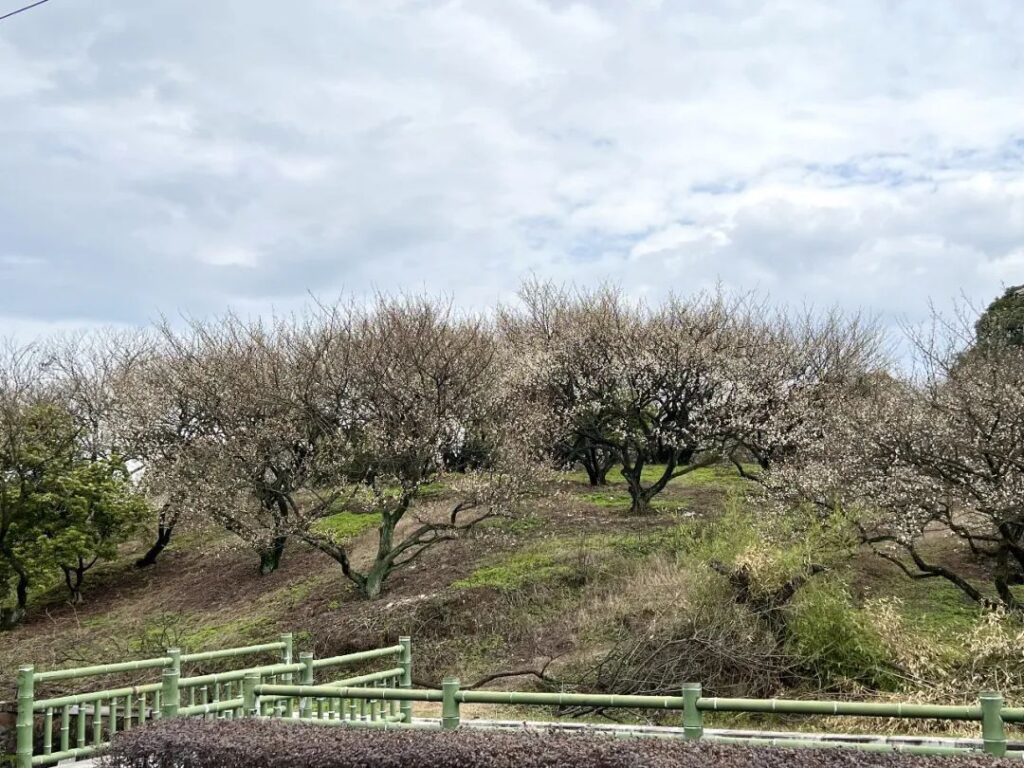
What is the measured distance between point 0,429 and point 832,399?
20.0m

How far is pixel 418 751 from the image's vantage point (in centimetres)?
629

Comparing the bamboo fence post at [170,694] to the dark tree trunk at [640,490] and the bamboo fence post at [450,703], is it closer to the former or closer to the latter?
the bamboo fence post at [450,703]

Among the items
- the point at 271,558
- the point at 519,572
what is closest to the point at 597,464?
the point at 271,558

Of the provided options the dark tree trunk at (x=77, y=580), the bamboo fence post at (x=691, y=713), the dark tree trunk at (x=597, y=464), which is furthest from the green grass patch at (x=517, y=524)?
the bamboo fence post at (x=691, y=713)

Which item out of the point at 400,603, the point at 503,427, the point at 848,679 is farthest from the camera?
the point at 503,427

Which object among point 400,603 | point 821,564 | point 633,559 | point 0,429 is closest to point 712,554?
point 821,564

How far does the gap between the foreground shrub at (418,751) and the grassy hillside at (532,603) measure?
6873 millimetres

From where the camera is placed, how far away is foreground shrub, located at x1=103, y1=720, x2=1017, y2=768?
18.8 feet

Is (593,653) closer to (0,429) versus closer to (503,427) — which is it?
(503,427)

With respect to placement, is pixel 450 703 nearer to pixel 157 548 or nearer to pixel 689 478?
pixel 689 478

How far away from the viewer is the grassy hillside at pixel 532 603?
12.8 metres

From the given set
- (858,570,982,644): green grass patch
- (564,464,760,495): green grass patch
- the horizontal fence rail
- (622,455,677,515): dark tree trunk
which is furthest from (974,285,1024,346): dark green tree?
the horizontal fence rail

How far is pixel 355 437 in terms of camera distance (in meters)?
21.2

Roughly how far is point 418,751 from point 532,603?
10815 millimetres
